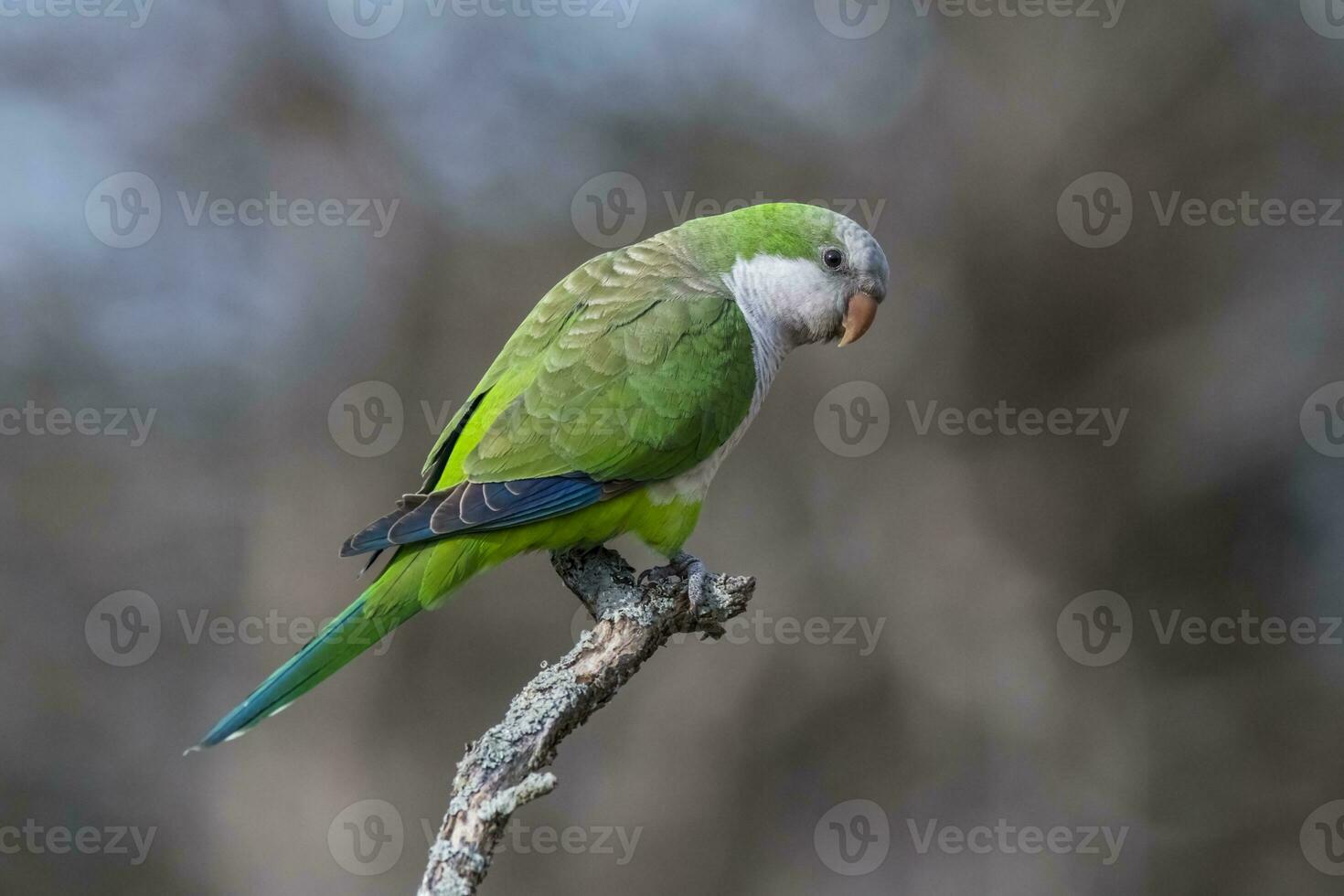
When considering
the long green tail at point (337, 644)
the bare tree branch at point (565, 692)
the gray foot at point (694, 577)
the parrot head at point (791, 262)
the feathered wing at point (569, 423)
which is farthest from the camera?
the parrot head at point (791, 262)

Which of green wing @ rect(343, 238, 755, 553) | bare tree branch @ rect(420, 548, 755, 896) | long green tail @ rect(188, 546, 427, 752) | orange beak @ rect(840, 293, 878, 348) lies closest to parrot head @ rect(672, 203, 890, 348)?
orange beak @ rect(840, 293, 878, 348)

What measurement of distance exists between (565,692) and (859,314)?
Result: 199 centimetres

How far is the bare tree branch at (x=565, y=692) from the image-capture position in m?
2.25

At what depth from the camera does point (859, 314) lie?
163 inches

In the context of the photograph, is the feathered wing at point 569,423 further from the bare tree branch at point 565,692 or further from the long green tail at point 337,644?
the bare tree branch at point 565,692

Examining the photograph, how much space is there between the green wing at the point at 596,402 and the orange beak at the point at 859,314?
1.59ft

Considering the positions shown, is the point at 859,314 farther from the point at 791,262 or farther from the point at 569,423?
the point at 569,423

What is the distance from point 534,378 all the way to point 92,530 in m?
5.09

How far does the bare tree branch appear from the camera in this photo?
88.7 inches

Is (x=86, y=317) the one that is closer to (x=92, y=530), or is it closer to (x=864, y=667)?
(x=92, y=530)

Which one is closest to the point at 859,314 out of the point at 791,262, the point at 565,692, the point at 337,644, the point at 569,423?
the point at 791,262

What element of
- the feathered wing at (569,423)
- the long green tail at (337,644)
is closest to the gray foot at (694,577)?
the feathered wing at (569,423)

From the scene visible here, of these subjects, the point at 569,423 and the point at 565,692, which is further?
the point at 569,423

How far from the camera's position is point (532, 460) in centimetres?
349
